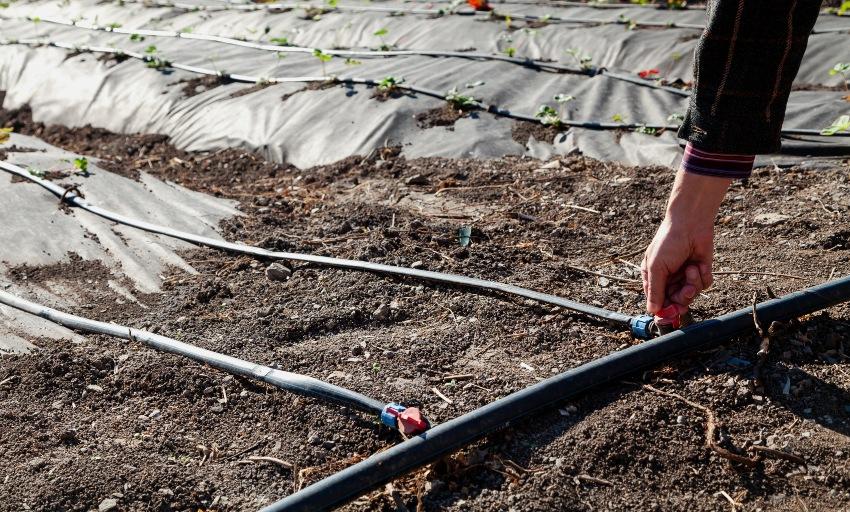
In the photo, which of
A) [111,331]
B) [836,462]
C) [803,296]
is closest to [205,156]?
[111,331]

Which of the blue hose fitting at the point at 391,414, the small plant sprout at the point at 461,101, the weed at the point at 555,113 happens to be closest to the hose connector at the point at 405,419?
the blue hose fitting at the point at 391,414

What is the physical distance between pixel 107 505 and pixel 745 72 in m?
1.83

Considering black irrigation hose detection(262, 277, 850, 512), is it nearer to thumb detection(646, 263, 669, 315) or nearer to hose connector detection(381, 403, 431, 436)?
hose connector detection(381, 403, 431, 436)

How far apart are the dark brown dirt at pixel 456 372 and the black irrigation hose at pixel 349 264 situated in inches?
2.0

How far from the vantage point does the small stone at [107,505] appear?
2125mm

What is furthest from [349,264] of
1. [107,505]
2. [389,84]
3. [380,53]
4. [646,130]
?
[380,53]

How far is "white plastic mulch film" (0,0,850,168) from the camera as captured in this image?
505 cm

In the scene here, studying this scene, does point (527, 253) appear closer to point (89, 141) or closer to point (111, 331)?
point (111, 331)

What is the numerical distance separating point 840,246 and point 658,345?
1144 mm

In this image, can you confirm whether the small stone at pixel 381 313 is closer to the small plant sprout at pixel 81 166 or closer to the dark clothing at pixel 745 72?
the dark clothing at pixel 745 72

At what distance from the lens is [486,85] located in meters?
5.65

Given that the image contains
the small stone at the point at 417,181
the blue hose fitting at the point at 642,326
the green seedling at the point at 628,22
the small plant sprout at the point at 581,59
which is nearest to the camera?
the blue hose fitting at the point at 642,326

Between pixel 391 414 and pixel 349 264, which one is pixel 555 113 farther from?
pixel 391 414

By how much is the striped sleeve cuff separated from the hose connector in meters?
0.93
